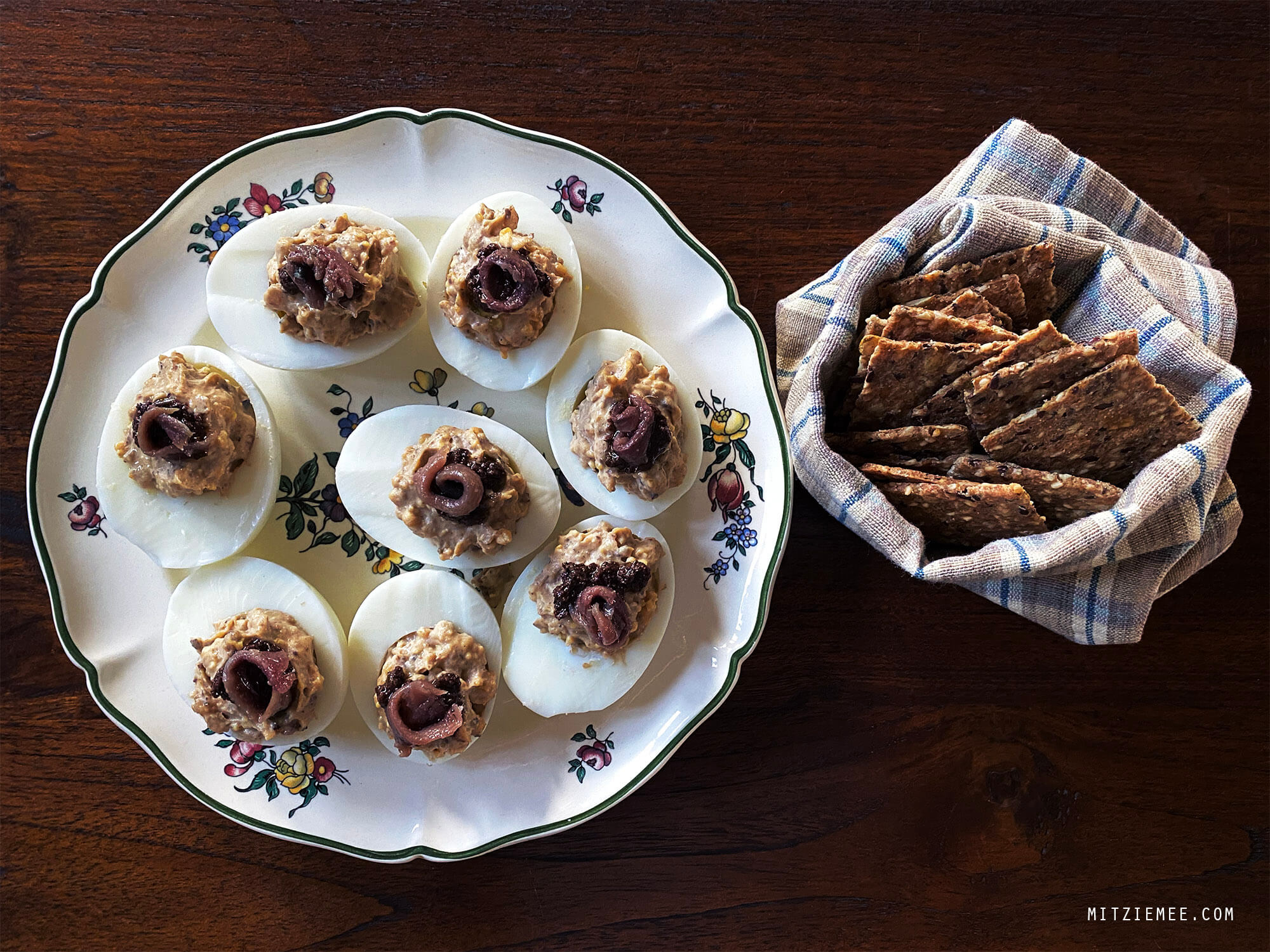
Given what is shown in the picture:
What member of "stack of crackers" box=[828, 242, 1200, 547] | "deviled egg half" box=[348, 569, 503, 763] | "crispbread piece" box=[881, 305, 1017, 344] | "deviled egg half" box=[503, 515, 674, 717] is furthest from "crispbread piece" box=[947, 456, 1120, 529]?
"deviled egg half" box=[348, 569, 503, 763]

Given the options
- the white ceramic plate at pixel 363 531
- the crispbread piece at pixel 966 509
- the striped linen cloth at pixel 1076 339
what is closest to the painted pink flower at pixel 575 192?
the white ceramic plate at pixel 363 531

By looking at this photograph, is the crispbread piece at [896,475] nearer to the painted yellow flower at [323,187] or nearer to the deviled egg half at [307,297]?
the deviled egg half at [307,297]

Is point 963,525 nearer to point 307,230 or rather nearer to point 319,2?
point 307,230

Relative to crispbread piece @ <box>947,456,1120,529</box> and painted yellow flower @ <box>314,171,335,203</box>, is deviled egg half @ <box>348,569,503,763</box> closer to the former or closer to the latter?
painted yellow flower @ <box>314,171,335,203</box>

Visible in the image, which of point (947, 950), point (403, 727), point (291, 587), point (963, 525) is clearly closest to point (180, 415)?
point (291, 587)

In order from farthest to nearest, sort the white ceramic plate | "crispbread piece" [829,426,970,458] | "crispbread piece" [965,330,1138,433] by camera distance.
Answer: the white ceramic plate < "crispbread piece" [829,426,970,458] < "crispbread piece" [965,330,1138,433]

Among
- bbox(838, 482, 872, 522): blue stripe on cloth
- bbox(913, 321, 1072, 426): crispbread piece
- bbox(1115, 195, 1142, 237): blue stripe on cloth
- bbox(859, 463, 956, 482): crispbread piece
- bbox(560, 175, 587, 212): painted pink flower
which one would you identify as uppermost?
bbox(560, 175, 587, 212): painted pink flower
